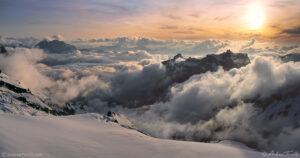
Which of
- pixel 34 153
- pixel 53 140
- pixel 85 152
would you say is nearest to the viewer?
pixel 34 153

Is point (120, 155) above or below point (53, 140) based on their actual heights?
below

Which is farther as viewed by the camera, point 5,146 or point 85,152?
point 85,152

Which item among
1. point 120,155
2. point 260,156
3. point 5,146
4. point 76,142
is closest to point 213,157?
point 260,156

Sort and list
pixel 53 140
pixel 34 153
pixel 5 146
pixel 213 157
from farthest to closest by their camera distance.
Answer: pixel 213 157, pixel 53 140, pixel 34 153, pixel 5 146

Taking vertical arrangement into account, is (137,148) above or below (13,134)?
below

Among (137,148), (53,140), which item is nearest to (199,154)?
(137,148)

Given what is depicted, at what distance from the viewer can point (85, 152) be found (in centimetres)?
2516

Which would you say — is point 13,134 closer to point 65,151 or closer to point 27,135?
point 27,135

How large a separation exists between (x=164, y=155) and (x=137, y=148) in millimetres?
5151

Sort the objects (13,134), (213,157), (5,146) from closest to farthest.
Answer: (5,146)
(13,134)
(213,157)

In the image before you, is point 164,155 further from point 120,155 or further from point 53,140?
point 53,140

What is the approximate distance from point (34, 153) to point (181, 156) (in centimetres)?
2105

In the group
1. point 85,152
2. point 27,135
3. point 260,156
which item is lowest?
point 260,156

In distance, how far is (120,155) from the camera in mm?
26547
